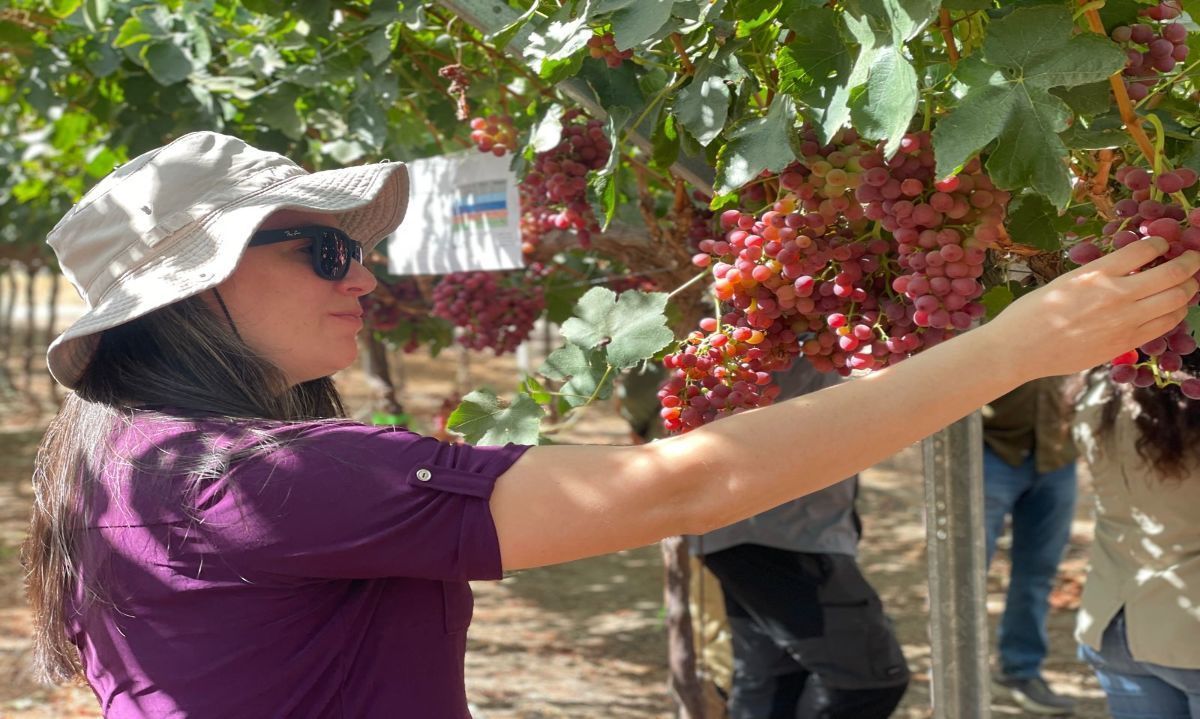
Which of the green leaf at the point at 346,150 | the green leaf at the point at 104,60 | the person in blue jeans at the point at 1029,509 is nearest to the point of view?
the green leaf at the point at 346,150

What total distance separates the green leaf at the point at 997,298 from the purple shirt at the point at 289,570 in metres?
0.70

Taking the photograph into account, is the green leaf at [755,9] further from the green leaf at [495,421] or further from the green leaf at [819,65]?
the green leaf at [495,421]

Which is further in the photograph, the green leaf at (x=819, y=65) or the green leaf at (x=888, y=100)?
the green leaf at (x=819, y=65)

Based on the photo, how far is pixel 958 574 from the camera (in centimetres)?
192

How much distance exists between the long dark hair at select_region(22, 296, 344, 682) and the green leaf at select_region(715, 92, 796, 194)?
62 centimetres

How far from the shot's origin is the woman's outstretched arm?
117cm

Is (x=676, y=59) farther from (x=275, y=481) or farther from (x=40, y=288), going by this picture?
(x=40, y=288)

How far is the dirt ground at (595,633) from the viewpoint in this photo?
521cm

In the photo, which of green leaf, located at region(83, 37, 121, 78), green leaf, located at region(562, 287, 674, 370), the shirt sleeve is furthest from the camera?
green leaf, located at region(83, 37, 121, 78)

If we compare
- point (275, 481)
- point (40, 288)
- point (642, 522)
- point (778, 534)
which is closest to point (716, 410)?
point (642, 522)

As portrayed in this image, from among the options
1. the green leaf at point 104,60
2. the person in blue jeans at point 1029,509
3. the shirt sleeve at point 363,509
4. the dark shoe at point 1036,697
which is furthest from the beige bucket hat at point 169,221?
the dark shoe at point 1036,697

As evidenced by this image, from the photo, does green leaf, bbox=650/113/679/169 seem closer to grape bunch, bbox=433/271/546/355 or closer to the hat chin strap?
the hat chin strap

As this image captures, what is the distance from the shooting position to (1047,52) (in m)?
1.13

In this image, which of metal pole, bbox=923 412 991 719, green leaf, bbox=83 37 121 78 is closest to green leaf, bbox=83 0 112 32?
green leaf, bbox=83 37 121 78
